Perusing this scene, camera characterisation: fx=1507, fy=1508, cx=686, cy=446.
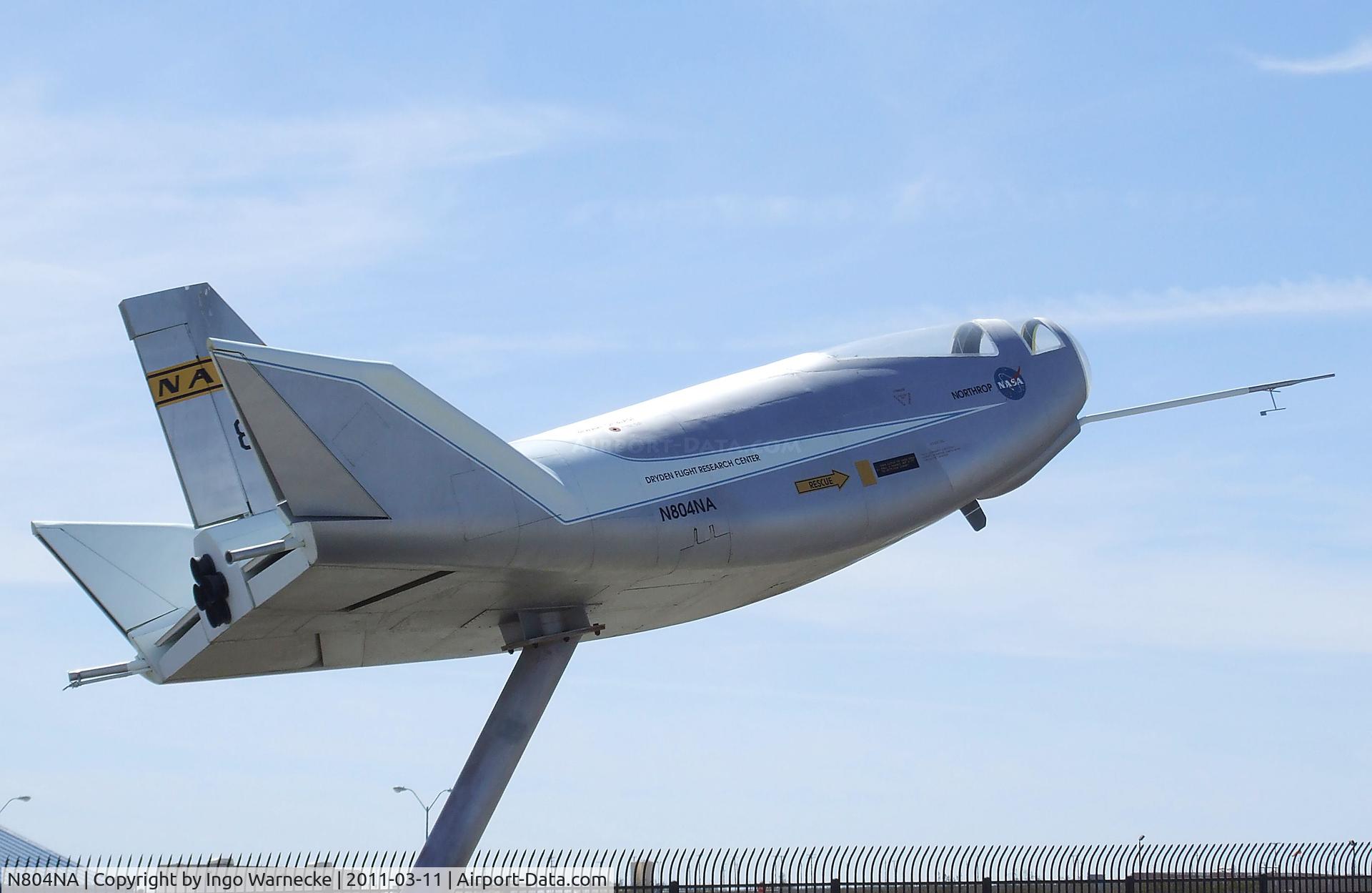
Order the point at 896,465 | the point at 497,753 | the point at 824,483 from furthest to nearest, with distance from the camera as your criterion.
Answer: the point at 896,465, the point at 824,483, the point at 497,753

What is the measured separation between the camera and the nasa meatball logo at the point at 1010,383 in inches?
1061

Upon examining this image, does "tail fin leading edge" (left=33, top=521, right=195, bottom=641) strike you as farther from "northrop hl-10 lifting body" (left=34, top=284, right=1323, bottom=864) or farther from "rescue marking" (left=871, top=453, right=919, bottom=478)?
"rescue marking" (left=871, top=453, right=919, bottom=478)

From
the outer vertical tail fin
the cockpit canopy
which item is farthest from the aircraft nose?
the outer vertical tail fin

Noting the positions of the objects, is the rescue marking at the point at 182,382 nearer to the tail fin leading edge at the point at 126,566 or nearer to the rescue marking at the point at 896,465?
the tail fin leading edge at the point at 126,566

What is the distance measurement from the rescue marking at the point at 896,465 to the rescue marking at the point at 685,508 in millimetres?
3446

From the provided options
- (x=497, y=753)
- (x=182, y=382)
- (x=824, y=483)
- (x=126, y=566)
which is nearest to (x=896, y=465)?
(x=824, y=483)

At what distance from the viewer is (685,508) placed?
22.0m

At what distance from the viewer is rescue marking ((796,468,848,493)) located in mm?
23344

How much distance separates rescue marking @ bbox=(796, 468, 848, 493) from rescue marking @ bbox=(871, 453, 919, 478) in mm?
759

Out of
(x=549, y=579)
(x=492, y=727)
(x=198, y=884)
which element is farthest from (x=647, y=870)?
(x=198, y=884)

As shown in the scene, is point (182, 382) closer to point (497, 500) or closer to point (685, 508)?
point (497, 500)

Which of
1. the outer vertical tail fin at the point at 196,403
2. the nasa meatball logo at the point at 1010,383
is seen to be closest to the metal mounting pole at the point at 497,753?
the outer vertical tail fin at the point at 196,403

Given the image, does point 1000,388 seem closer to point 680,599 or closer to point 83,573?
point 680,599

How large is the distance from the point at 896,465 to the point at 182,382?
11413mm
